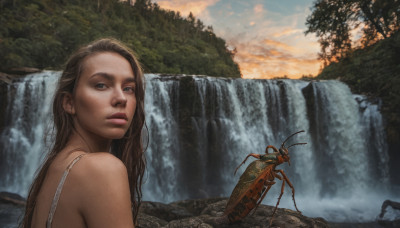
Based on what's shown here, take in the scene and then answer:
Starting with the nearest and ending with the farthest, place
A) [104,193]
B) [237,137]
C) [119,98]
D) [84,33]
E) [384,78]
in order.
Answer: [104,193]
[119,98]
[237,137]
[384,78]
[84,33]

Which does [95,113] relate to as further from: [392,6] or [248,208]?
[392,6]

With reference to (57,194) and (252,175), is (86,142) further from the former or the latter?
(252,175)

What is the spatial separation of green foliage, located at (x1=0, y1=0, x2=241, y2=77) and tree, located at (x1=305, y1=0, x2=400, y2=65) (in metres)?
15.3

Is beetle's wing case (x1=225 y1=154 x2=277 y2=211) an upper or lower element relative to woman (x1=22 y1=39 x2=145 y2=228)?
lower

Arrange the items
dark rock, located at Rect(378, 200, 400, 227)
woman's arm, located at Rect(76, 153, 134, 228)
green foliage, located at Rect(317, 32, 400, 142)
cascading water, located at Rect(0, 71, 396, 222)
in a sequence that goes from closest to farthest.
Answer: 1. woman's arm, located at Rect(76, 153, 134, 228)
2. dark rock, located at Rect(378, 200, 400, 227)
3. cascading water, located at Rect(0, 71, 396, 222)
4. green foliage, located at Rect(317, 32, 400, 142)

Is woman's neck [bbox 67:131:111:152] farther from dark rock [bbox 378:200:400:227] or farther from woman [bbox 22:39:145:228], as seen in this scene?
dark rock [bbox 378:200:400:227]

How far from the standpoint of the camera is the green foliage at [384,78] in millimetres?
13961

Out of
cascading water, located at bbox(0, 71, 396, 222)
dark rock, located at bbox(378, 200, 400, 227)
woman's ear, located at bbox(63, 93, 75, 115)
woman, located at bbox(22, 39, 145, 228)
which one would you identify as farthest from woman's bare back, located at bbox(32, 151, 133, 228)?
cascading water, located at bbox(0, 71, 396, 222)

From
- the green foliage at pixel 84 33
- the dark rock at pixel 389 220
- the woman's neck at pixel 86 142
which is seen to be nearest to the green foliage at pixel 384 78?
the dark rock at pixel 389 220

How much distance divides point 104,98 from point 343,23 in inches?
884

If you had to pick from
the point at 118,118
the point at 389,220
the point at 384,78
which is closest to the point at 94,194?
the point at 118,118

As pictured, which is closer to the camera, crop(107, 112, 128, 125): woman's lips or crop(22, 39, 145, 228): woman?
crop(22, 39, 145, 228): woman

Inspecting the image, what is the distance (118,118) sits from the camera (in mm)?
976

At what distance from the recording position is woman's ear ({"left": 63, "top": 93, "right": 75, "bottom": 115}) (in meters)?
1.05
